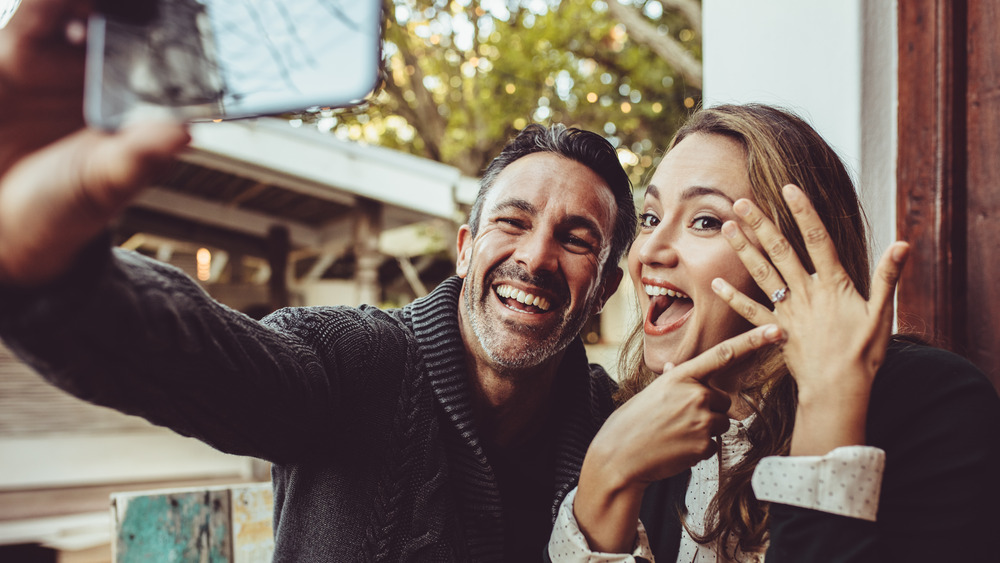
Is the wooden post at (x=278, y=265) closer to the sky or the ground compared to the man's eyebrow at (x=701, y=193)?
closer to the sky

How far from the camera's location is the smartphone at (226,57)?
0.53 meters

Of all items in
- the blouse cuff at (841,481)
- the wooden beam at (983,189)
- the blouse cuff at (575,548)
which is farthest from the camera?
the wooden beam at (983,189)

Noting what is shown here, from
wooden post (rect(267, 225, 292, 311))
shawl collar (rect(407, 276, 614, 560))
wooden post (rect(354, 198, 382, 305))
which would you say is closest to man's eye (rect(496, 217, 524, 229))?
shawl collar (rect(407, 276, 614, 560))

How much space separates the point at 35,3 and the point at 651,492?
5.70 feet

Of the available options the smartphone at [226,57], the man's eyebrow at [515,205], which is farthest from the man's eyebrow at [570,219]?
the smartphone at [226,57]

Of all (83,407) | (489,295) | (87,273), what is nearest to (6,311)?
(87,273)

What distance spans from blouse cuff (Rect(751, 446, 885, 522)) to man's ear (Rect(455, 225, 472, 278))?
1.23 meters

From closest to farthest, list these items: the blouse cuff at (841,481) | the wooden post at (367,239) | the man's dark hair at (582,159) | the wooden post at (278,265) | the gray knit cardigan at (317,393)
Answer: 1. the gray knit cardigan at (317,393)
2. the blouse cuff at (841,481)
3. the man's dark hair at (582,159)
4. the wooden post at (367,239)
5. the wooden post at (278,265)

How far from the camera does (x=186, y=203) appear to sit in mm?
8602

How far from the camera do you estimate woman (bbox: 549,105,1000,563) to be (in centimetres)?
118

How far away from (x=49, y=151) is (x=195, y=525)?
1.83 m

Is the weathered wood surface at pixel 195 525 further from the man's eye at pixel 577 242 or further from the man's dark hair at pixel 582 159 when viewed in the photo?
the man's eye at pixel 577 242

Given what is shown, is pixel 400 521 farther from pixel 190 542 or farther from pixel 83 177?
pixel 83 177

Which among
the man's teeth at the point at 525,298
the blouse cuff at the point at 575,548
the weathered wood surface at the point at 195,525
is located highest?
the man's teeth at the point at 525,298
